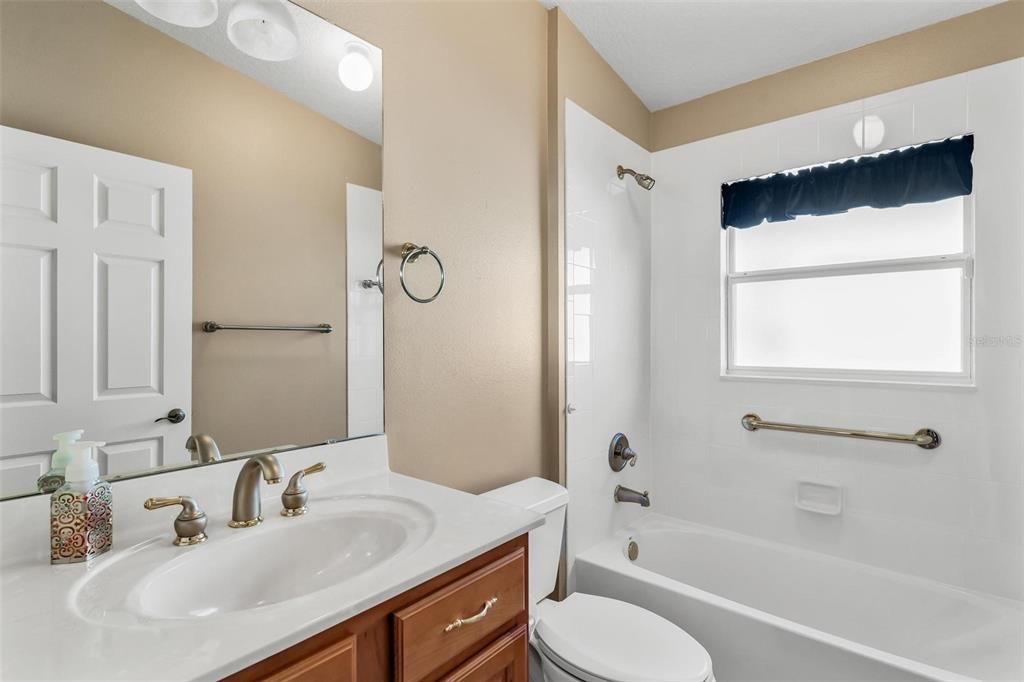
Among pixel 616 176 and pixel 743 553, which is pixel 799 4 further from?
pixel 743 553

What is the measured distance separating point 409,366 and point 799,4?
6.41 ft

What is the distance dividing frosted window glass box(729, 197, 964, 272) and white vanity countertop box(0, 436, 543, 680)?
198 centimetres

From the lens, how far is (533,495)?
1.71 m

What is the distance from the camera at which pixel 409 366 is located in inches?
58.7

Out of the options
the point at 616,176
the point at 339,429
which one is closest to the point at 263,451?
the point at 339,429

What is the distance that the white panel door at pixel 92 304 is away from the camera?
84 centimetres

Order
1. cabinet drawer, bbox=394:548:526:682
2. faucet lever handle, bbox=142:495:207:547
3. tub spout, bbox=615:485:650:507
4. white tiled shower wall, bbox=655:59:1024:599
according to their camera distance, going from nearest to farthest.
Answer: cabinet drawer, bbox=394:548:526:682, faucet lever handle, bbox=142:495:207:547, white tiled shower wall, bbox=655:59:1024:599, tub spout, bbox=615:485:650:507

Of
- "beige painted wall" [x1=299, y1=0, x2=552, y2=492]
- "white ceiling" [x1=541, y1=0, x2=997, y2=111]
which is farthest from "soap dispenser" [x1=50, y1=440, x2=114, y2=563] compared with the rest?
"white ceiling" [x1=541, y1=0, x2=997, y2=111]

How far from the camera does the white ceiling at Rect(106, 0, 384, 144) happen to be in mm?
Answer: 1092

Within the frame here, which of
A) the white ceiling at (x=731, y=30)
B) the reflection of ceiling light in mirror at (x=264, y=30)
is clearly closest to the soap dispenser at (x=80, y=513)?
the reflection of ceiling light in mirror at (x=264, y=30)

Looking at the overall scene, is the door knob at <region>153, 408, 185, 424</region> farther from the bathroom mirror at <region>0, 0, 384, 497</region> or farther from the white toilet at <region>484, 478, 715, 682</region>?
the white toilet at <region>484, 478, 715, 682</region>

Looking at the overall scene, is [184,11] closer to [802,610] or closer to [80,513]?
[80,513]

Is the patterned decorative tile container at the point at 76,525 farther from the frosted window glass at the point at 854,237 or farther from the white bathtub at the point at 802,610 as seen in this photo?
the frosted window glass at the point at 854,237

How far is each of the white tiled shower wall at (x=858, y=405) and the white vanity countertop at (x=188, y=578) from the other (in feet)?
3.70
